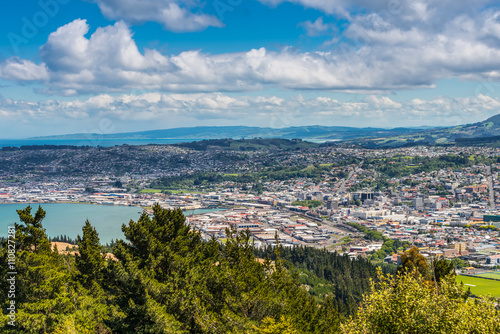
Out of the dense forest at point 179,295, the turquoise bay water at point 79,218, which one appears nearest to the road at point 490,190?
the turquoise bay water at point 79,218

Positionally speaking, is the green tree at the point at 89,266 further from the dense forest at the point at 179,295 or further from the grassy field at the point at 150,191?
the grassy field at the point at 150,191

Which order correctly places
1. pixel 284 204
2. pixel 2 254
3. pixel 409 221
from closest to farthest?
pixel 2 254 < pixel 409 221 < pixel 284 204

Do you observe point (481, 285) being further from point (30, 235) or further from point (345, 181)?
point (345, 181)

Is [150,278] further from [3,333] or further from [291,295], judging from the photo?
[291,295]

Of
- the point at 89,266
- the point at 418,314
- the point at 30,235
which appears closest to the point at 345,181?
the point at 89,266

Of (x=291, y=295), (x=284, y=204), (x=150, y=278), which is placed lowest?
(x=284, y=204)

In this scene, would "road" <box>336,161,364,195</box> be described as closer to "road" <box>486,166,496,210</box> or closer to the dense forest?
"road" <box>486,166,496,210</box>

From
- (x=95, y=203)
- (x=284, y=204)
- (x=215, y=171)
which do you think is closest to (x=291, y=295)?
(x=284, y=204)
